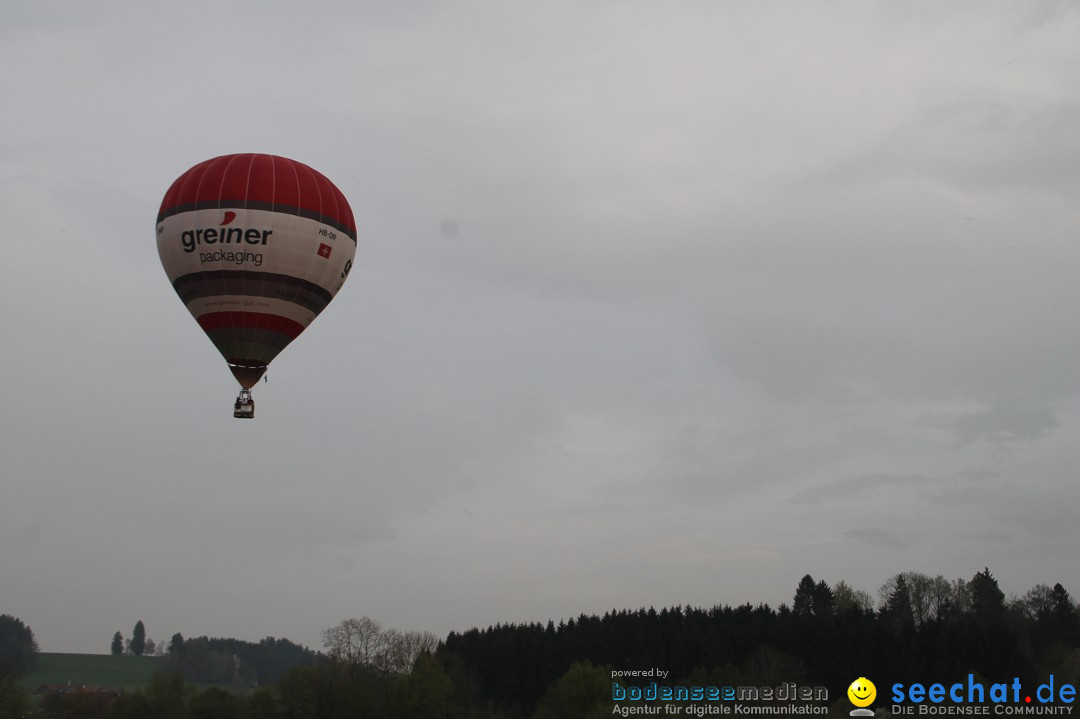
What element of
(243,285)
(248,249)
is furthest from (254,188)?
(243,285)

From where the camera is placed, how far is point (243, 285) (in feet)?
127

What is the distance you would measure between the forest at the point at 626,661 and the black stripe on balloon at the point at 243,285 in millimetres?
31576

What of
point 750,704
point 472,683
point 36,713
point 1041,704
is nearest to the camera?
point 1041,704

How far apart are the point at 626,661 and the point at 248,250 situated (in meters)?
55.2

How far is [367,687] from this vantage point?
77.7 m

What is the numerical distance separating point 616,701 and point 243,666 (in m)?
132

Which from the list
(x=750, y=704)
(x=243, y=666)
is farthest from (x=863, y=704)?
(x=243, y=666)

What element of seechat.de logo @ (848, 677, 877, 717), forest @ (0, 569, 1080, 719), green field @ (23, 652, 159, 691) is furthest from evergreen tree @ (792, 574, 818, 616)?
green field @ (23, 652, 159, 691)

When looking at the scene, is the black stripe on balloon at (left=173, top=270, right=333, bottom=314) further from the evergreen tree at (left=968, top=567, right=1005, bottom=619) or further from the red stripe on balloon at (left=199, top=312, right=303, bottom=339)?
the evergreen tree at (left=968, top=567, right=1005, bottom=619)

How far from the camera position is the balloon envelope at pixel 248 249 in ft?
127

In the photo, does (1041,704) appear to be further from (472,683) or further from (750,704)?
(472,683)

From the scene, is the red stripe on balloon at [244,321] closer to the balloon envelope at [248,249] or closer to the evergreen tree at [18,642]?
the balloon envelope at [248,249]

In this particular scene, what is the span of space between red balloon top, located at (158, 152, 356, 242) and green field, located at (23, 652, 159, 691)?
366 feet

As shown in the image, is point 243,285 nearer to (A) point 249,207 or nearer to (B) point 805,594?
(A) point 249,207
